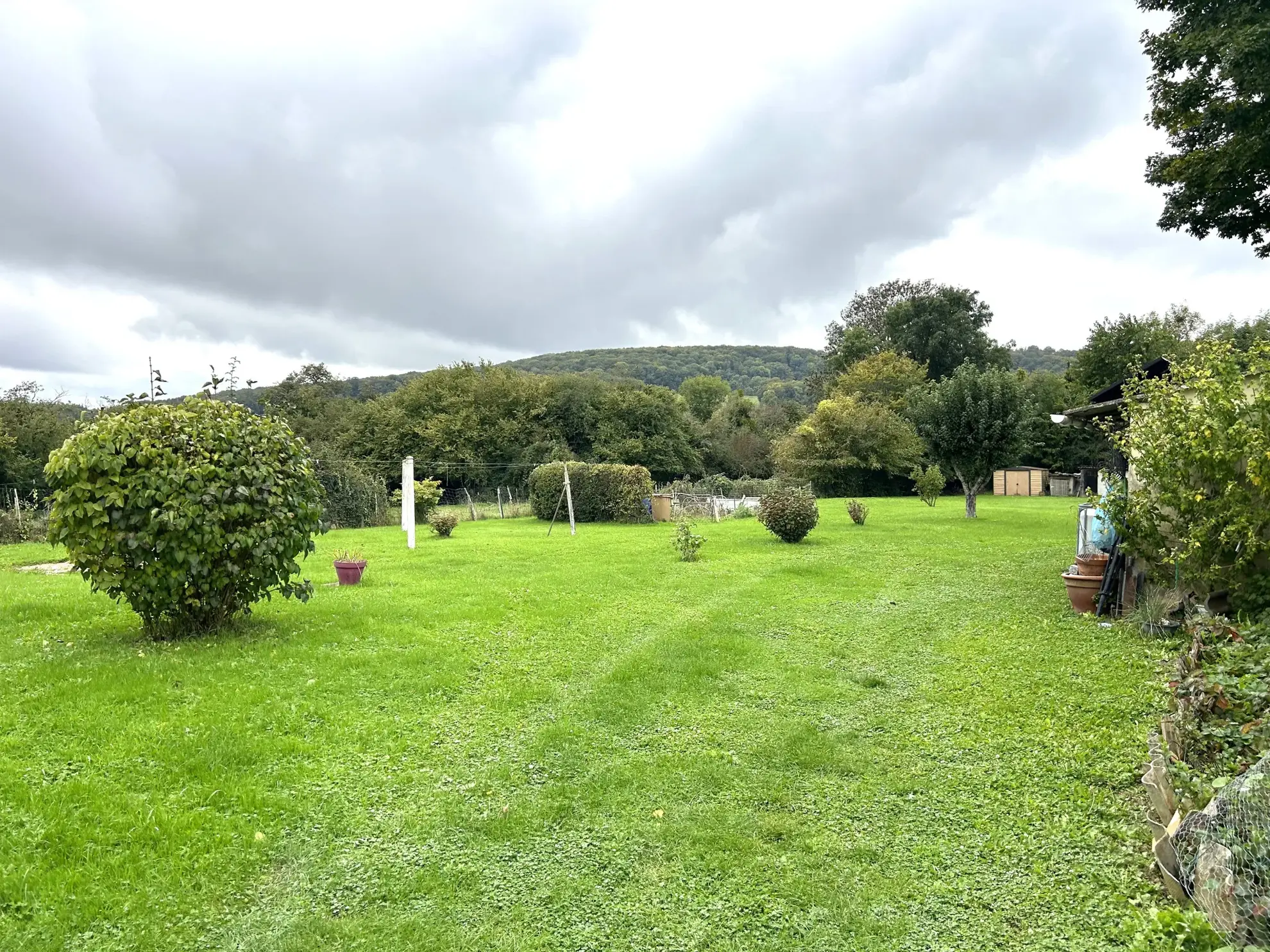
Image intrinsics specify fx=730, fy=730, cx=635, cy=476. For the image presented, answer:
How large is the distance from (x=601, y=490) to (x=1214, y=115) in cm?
1727

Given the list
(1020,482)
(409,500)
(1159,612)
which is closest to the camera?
(1159,612)

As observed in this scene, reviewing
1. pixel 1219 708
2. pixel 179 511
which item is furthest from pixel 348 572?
pixel 1219 708

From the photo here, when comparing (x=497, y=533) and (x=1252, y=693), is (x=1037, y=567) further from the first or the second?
(x=497, y=533)

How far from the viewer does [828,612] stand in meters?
8.70

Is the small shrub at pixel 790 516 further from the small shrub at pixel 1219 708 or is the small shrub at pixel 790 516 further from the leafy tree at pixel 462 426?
the leafy tree at pixel 462 426

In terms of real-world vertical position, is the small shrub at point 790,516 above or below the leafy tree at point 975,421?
below

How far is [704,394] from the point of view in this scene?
62.9m

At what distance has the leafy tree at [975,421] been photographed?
21.2m

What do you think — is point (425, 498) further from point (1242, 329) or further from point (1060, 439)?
point (1242, 329)

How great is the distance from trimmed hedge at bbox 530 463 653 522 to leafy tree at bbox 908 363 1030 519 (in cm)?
894

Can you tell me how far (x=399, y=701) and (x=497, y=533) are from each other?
48.2ft

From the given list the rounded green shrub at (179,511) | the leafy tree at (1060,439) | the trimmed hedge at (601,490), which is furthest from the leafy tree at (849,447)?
the rounded green shrub at (179,511)

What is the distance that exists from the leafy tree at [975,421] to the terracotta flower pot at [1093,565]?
13733 millimetres

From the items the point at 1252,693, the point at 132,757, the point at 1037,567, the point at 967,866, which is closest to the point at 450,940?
the point at 967,866
